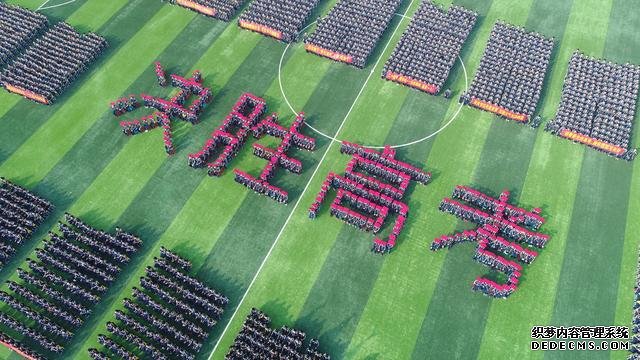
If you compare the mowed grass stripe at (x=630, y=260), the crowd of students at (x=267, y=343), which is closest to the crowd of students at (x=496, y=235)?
the mowed grass stripe at (x=630, y=260)

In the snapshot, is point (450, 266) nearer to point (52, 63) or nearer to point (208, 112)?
point (208, 112)

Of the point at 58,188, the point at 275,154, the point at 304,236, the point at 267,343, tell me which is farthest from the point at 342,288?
the point at 58,188

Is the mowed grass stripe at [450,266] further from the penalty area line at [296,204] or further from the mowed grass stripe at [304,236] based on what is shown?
the penalty area line at [296,204]

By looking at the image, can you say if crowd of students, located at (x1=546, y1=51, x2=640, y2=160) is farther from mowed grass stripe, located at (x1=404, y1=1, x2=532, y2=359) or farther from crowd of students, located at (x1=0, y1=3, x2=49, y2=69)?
crowd of students, located at (x1=0, y1=3, x2=49, y2=69)

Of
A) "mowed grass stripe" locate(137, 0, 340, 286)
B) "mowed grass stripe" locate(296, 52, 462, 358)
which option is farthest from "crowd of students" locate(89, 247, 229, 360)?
"mowed grass stripe" locate(296, 52, 462, 358)

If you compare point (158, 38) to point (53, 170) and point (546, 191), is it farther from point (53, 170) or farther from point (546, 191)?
point (546, 191)

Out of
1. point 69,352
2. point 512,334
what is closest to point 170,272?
point 69,352
